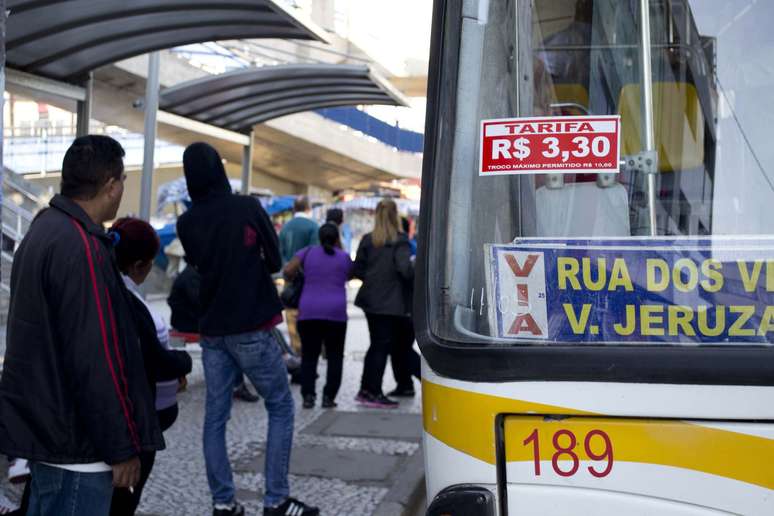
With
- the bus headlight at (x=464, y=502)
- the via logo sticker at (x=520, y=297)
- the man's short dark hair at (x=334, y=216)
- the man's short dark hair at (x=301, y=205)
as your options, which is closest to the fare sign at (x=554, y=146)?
the via logo sticker at (x=520, y=297)

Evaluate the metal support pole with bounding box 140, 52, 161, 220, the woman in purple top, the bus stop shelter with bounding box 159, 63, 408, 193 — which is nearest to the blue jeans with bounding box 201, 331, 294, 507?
the woman in purple top

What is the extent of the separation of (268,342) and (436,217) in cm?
238

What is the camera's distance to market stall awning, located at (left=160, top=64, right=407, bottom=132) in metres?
8.83

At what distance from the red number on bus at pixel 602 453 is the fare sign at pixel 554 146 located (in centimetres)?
68

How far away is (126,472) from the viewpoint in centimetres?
276

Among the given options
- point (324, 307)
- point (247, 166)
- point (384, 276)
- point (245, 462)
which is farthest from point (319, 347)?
point (247, 166)

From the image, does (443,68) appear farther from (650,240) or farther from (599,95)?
(650,240)

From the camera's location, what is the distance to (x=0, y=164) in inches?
143

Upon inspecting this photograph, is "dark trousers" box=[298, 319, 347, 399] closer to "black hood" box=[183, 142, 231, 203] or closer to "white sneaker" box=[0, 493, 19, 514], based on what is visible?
"black hood" box=[183, 142, 231, 203]

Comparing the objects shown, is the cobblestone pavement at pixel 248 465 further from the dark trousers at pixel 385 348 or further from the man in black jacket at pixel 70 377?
the man in black jacket at pixel 70 377

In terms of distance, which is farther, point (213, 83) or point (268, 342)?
point (213, 83)

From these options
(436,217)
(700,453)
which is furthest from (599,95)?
(700,453)

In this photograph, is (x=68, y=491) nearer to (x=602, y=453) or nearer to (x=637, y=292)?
(x=602, y=453)

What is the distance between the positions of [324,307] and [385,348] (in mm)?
694
